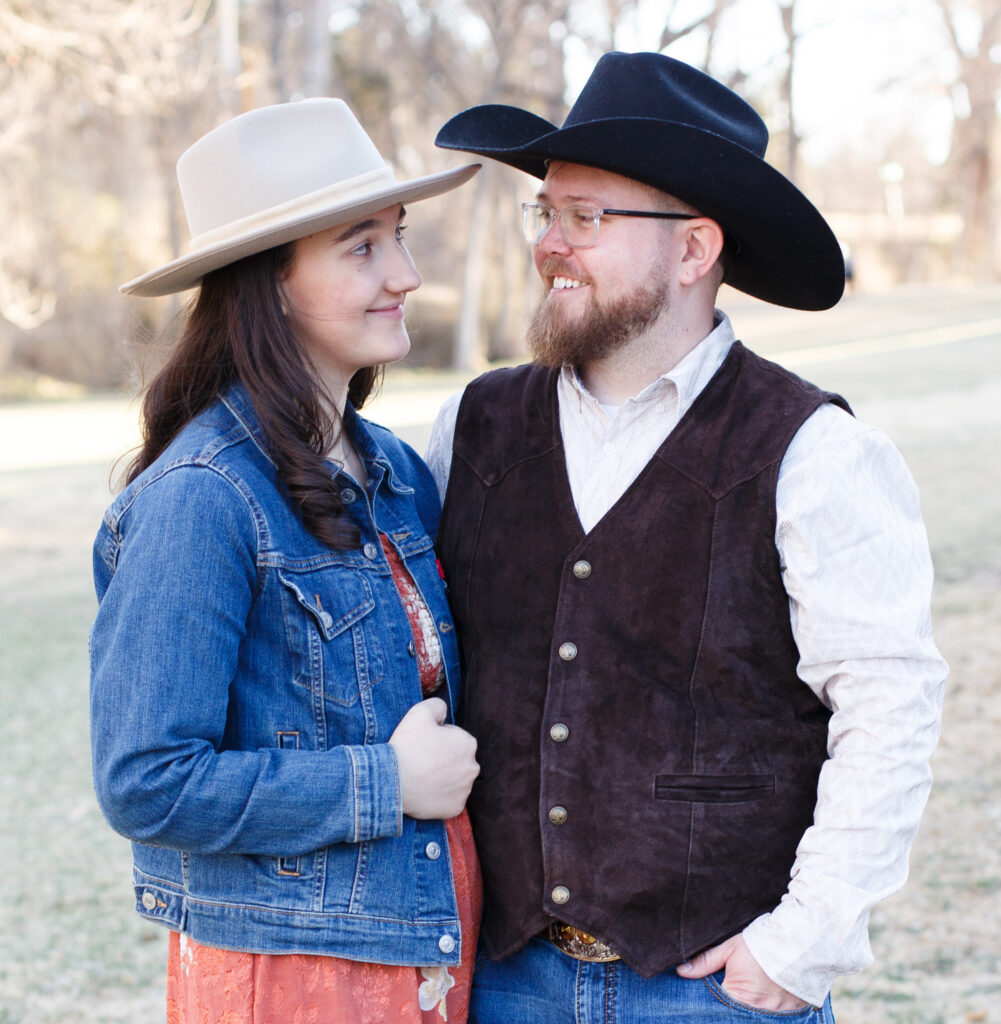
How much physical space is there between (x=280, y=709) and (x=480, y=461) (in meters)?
0.66

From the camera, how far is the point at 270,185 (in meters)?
2.04

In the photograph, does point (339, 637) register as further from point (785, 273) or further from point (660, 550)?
point (785, 273)

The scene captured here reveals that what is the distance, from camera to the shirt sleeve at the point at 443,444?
2.44 metres

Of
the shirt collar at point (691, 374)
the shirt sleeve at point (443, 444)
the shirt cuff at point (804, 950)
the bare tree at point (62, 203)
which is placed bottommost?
the shirt cuff at point (804, 950)

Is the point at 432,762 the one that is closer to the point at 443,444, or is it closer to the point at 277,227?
the point at 443,444

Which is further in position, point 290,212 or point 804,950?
point 290,212

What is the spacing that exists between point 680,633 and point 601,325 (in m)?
0.57

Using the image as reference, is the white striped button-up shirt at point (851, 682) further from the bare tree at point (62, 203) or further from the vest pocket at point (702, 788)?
the bare tree at point (62, 203)

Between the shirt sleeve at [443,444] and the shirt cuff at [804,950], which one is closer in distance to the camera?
the shirt cuff at [804,950]

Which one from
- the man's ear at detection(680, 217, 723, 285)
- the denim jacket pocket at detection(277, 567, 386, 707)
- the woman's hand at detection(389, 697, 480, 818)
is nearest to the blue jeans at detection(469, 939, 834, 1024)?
the woman's hand at detection(389, 697, 480, 818)

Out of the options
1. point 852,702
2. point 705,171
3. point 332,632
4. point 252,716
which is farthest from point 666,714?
point 705,171

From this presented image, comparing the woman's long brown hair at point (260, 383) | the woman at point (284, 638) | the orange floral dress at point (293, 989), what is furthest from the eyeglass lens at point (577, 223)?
the orange floral dress at point (293, 989)

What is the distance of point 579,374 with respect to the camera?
2.26 m

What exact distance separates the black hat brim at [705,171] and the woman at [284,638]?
0.20 meters
